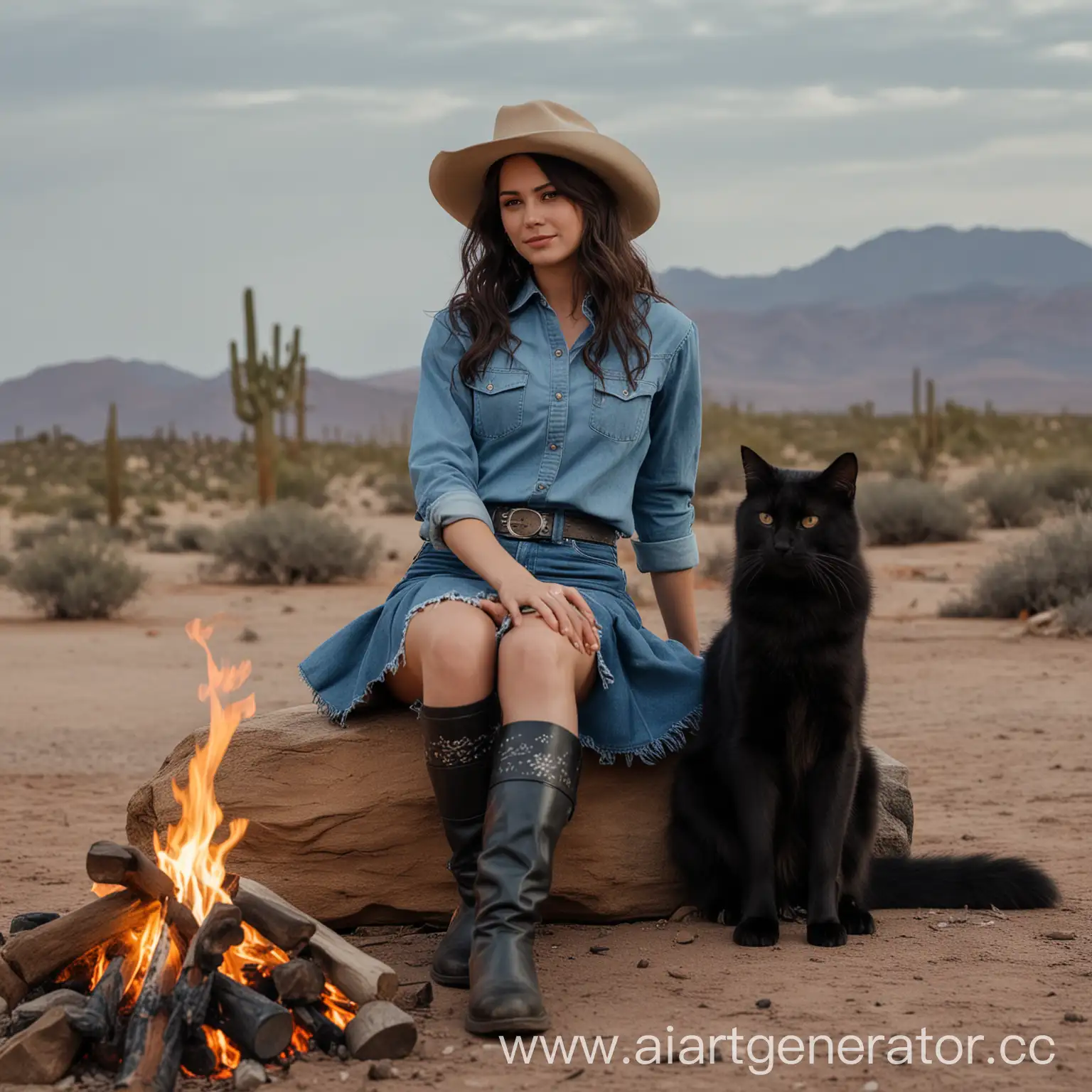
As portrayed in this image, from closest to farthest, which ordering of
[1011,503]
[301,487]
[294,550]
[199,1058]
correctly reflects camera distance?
[199,1058] → [294,550] → [1011,503] → [301,487]

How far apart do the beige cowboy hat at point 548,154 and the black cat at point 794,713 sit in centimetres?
91

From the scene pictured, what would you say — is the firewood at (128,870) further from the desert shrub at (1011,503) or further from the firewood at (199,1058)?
the desert shrub at (1011,503)

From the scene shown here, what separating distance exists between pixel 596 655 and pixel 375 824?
2.96ft

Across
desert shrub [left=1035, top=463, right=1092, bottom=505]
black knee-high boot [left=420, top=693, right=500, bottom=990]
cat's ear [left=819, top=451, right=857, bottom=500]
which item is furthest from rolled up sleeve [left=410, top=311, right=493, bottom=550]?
desert shrub [left=1035, top=463, right=1092, bottom=505]

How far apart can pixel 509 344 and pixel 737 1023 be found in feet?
6.67

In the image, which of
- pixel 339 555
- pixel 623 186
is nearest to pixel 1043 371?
pixel 339 555

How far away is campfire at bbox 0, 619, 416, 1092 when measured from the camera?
3480 millimetres

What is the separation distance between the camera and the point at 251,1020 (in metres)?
3.50

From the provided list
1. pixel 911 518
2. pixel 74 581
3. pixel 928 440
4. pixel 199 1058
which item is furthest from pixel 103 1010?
pixel 928 440

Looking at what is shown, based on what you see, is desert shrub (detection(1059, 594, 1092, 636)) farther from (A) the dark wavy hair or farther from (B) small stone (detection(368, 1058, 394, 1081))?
(B) small stone (detection(368, 1058, 394, 1081))

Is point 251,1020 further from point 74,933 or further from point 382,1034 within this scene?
point 74,933

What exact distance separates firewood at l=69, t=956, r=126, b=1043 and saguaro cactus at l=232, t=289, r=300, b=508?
71.5ft

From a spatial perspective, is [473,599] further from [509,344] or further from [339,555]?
[339,555]

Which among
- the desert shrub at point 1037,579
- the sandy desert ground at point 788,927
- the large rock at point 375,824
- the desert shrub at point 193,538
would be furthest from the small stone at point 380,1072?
the desert shrub at point 193,538
